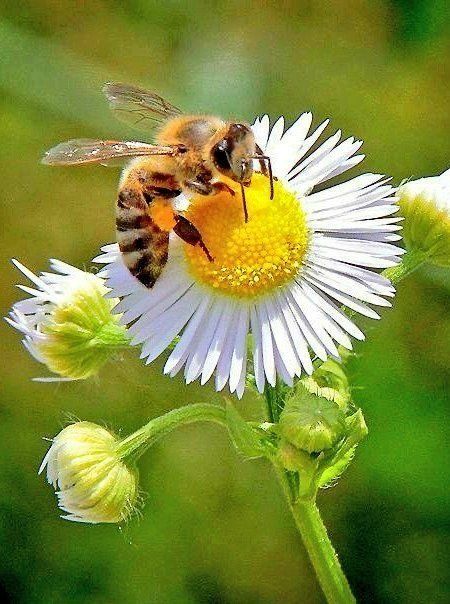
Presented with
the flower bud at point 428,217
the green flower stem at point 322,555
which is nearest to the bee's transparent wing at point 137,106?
the flower bud at point 428,217

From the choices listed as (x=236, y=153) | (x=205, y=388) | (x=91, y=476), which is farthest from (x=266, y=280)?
(x=205, y=388)

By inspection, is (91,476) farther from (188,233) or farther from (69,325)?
(188,233)

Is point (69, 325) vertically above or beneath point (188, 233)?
beneath

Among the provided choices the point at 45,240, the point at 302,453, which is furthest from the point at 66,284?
the point at 45,240

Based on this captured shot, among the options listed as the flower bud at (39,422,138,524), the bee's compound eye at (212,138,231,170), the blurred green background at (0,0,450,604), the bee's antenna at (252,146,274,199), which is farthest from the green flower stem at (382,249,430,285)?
the blurred green background at (0,0,450,604)

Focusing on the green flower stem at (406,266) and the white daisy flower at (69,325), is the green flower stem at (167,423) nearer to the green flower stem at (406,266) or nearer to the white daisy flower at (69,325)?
the white daisy flower at (69,325)

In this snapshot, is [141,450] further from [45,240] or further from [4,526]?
[45,240]

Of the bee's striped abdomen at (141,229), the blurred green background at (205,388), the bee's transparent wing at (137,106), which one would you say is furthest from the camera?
the blurred green background at (205,388)
